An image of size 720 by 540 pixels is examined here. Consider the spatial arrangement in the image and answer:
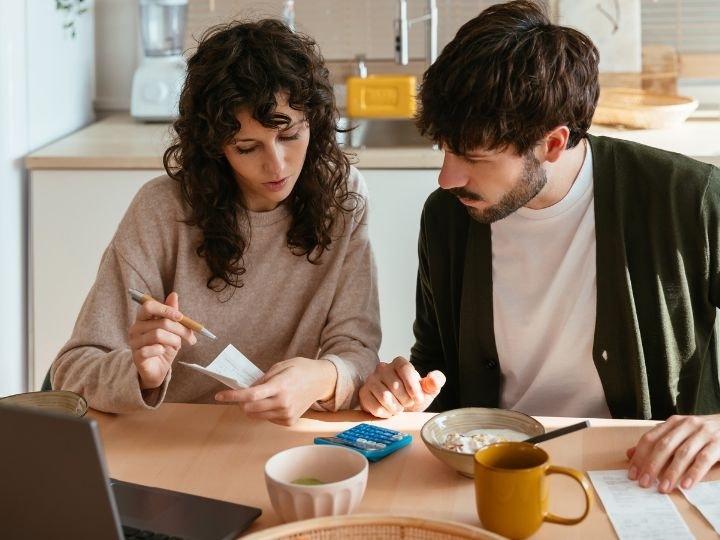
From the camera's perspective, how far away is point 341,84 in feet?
11.7

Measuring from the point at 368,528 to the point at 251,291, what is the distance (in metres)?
0.76

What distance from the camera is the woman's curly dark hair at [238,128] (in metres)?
1.67

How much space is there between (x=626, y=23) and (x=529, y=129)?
1.86 metres

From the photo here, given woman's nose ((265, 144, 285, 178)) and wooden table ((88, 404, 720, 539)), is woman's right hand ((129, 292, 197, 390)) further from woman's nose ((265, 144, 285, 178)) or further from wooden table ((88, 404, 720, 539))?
woman's nose ((265, 144, 285, 178))

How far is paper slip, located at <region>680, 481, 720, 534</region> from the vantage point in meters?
1.20

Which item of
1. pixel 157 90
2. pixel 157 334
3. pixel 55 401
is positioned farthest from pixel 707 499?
pixel 157 90

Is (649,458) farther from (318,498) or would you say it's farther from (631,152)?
(631,152)

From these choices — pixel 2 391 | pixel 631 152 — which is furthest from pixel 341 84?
pixel 631 152

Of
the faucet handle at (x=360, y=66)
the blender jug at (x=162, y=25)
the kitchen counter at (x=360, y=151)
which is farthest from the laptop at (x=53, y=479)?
the blender jug at (x=162, y=25)

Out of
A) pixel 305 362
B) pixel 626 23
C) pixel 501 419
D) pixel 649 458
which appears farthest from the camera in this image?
pixel 626 23

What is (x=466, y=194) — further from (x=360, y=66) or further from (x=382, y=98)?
(x=360, y=66)

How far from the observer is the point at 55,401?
1464 mm

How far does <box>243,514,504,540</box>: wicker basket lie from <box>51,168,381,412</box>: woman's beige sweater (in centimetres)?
57

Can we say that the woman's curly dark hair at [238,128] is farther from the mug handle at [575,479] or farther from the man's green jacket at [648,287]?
the mug handle at [575,479]
